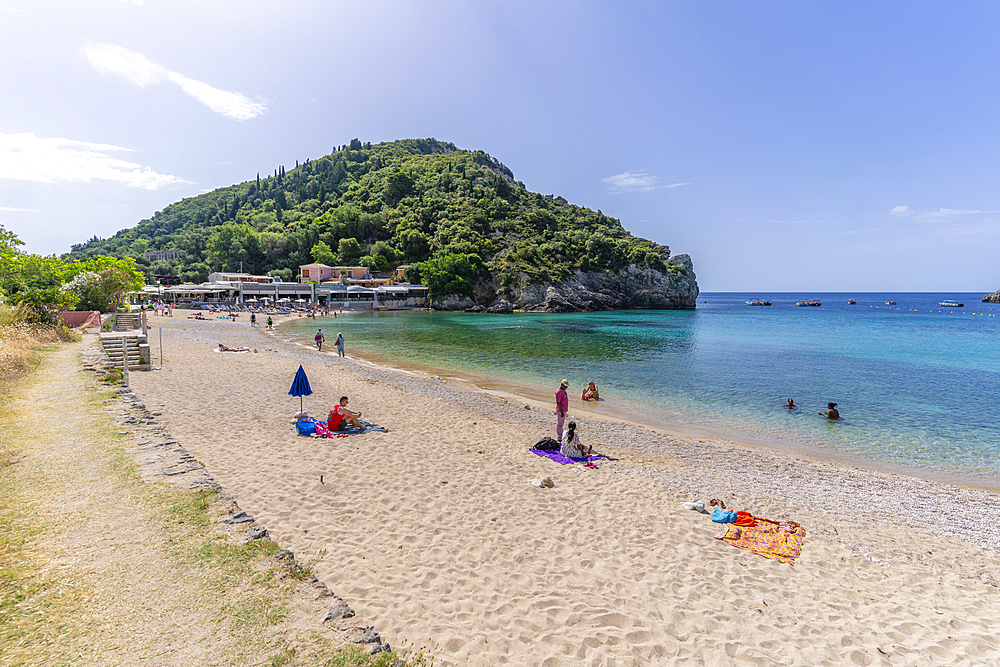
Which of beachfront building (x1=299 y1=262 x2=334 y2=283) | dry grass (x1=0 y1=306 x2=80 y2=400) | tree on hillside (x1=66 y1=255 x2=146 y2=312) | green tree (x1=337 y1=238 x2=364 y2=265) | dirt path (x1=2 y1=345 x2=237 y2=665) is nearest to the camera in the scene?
dirt path (x1=2 y1=345 x2=237 y2=665)

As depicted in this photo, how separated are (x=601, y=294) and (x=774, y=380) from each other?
65485 millimetres

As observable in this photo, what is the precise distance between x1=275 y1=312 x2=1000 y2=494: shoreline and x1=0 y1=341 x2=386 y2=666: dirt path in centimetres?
1242

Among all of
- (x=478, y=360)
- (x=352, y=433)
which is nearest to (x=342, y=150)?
(x=478, y=360)

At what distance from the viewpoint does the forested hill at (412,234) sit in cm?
8781

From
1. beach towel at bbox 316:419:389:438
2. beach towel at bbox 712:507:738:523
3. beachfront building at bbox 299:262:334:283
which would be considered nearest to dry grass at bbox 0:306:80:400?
beach towel at bbox 316:419:389:438

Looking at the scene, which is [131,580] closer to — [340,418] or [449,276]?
[340,418]

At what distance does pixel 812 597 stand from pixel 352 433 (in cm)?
974

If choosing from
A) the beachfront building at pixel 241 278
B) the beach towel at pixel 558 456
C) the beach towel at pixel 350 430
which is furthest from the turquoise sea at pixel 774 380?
the beachfront building at pixel 241 278

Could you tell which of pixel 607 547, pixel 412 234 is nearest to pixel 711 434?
pixel 607 547

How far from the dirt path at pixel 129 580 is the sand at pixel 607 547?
781 millimetres

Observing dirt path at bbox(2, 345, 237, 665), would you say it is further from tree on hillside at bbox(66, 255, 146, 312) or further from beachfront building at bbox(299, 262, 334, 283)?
beachfront building at bbox(299, 262, 334, 283)

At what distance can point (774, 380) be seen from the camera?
78.3ft

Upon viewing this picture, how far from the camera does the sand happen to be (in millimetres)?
4797

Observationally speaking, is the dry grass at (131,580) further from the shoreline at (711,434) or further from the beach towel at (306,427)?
the shoreline at (711,434)
